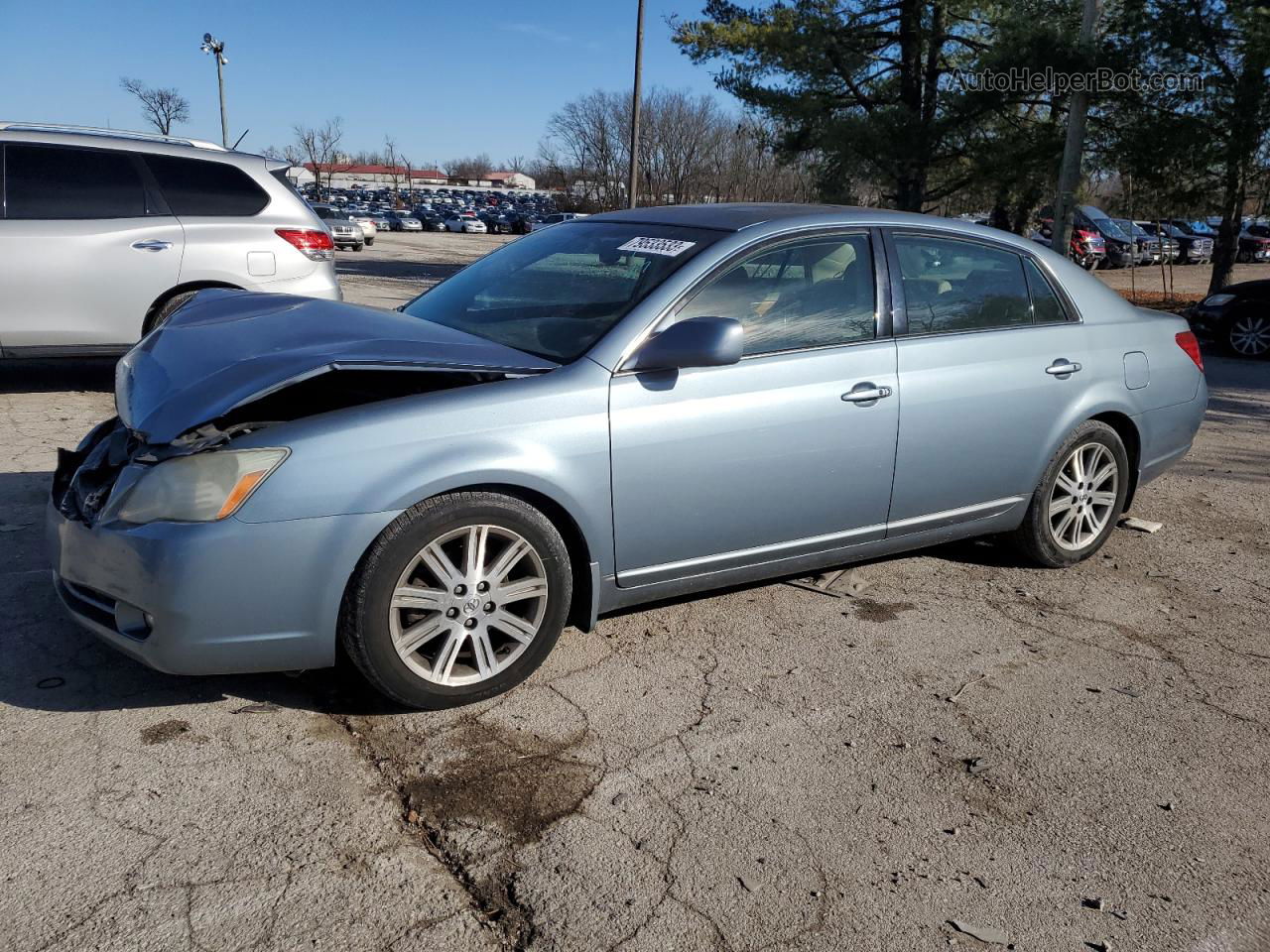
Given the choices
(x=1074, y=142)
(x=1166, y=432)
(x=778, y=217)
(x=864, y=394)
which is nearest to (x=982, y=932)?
(x=864, y=394)

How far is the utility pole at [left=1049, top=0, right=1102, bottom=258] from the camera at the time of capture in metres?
15.3

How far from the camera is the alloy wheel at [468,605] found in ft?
10.6

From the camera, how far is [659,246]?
4031 millimetres

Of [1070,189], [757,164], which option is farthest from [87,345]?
[757,164]

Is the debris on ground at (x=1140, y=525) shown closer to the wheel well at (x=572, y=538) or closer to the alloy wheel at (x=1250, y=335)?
the wheel well at (x=572, y=538)

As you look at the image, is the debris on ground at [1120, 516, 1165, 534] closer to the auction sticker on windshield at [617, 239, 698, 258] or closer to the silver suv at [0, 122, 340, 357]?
the auction sticker on windshield at [617, 239, 698, 258]

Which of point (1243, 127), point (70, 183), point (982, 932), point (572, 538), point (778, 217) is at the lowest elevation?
point (982, 932)

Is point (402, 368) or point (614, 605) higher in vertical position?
point (402, 368)

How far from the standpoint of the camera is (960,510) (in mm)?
4461

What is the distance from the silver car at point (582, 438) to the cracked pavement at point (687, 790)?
0.97 feet

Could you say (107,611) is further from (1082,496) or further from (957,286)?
(1082,496)

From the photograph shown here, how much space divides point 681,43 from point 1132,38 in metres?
7.76

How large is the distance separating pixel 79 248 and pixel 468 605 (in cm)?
536

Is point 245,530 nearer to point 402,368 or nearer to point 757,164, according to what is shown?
point 402,368
